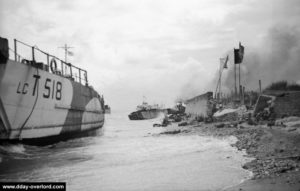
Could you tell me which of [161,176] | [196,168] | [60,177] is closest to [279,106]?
[196,168]

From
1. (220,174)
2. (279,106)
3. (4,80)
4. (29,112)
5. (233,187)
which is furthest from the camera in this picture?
(279,106)

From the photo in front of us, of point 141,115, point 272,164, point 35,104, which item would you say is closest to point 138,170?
point 272,164

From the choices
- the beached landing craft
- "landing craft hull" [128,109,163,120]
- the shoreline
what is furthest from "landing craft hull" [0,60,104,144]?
"landing craft hull" [128,109,163,120]

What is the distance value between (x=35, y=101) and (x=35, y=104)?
131 mm

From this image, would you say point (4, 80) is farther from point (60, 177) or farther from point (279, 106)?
point (279, 106)

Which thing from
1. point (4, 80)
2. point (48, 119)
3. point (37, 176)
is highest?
point (4, 80)

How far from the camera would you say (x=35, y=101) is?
13547 mm

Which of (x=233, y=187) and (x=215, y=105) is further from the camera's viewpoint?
(x=215, y=105)

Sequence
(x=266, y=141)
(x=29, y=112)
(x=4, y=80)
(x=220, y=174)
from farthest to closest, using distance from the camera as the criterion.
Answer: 1. (x=29, y=112)
2. (x=4, y=80)
3. (x=266, y=141)
4. (x=220, y=174)

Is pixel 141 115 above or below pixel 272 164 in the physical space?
above

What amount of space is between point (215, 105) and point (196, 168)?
21.3m

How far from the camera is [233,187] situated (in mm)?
5457

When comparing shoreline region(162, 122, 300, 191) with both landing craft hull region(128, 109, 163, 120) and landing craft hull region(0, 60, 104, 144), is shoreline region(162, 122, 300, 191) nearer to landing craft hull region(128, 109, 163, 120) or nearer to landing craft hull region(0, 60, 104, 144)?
landing craft hull region(0, 60, 104, 144)

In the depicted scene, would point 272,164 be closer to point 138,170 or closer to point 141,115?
point 138,170
